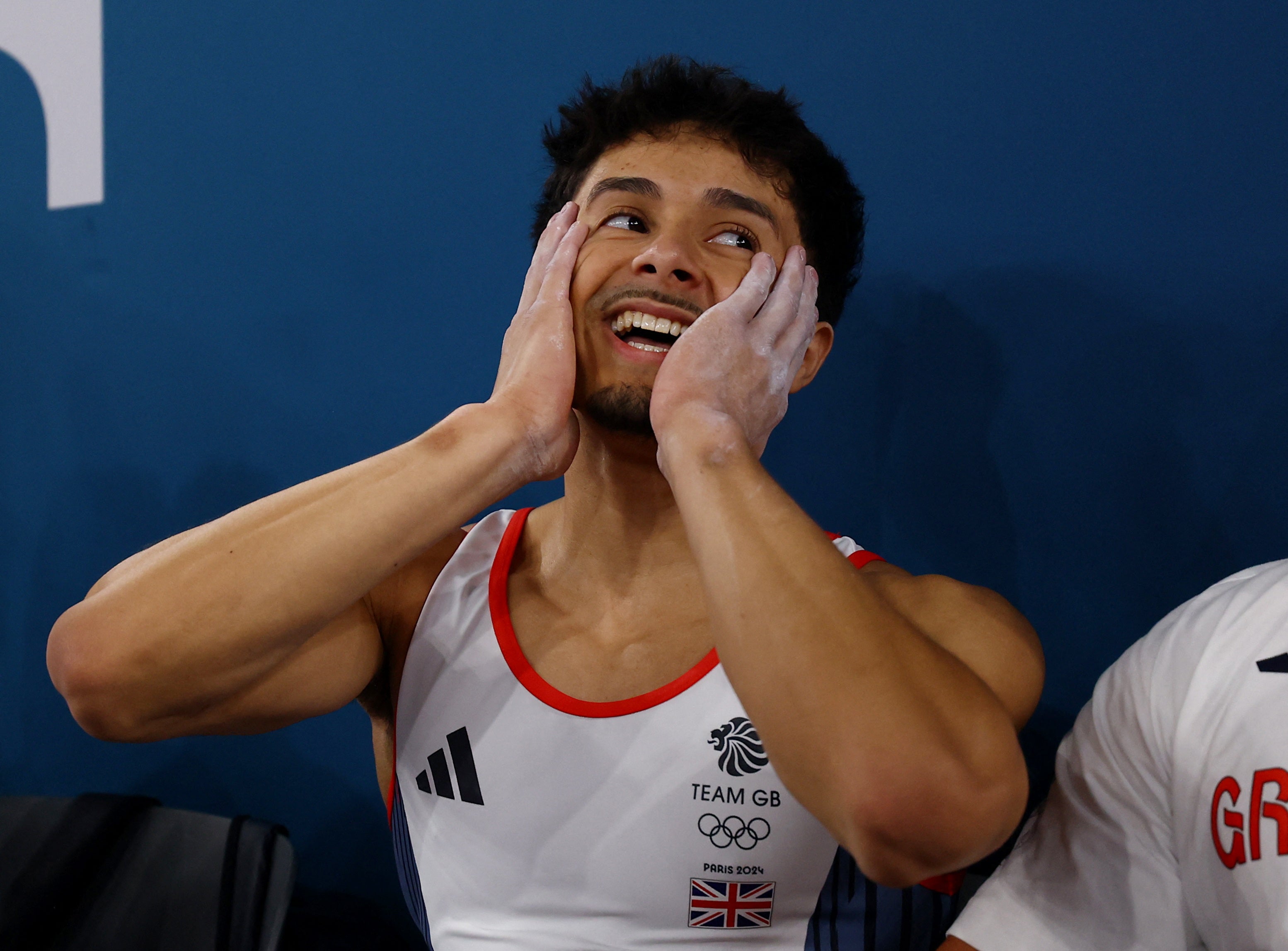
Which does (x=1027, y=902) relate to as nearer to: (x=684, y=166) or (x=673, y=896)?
(x=673, y=896)

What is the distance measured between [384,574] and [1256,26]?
4.24 ft

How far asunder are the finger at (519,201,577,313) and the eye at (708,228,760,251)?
0.19 m

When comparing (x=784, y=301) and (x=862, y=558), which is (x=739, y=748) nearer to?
(x=862, y=558)

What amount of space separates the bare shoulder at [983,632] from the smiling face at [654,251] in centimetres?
36

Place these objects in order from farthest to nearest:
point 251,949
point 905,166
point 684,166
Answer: point 905,166 < point 251,949 < point 684,166

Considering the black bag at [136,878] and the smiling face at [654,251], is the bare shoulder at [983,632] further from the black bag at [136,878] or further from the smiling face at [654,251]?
the black bag at [136,878]

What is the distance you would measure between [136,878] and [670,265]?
117 cm

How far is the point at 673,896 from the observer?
1.03m

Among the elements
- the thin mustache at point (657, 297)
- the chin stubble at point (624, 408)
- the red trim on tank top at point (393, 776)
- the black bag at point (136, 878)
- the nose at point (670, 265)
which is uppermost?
the nose at point (670, 265)

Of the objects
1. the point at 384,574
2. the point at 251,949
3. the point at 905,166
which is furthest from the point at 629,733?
the point at 905,166

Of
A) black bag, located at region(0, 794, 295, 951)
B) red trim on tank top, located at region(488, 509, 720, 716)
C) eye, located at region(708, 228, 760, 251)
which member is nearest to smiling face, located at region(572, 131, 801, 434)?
eye, located at region(708, 228, 760, 251)

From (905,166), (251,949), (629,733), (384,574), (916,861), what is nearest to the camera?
(916,861)

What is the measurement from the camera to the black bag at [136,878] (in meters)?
1.35

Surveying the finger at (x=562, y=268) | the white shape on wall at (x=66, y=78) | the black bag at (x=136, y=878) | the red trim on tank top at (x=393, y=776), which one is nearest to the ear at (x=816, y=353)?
the finger at (x=562, y=268)
